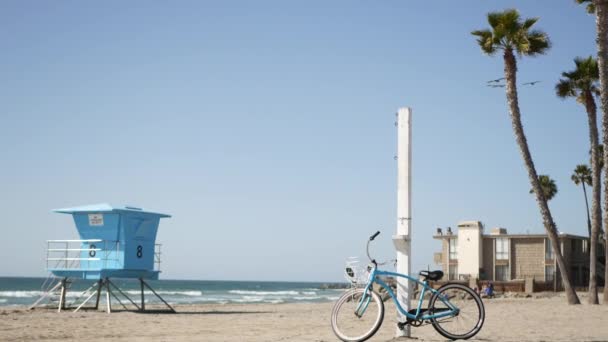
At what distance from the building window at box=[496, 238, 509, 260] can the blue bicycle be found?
47.1m

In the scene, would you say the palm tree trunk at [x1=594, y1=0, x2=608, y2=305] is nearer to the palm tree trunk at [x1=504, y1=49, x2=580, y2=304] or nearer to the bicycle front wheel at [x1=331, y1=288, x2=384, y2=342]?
the palm tree trunk at [x1=504, y1=49, x2=580, y2=304]

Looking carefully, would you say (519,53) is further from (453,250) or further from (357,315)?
(453,250)

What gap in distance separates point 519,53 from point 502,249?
99.9ft

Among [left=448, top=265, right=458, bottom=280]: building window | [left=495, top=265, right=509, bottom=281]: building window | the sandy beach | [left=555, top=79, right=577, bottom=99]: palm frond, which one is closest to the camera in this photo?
the sandy beach

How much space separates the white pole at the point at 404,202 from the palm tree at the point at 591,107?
19.3m

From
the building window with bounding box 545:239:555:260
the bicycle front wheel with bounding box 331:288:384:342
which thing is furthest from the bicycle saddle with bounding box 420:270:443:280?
the building window with bounding box 545:239:555:260

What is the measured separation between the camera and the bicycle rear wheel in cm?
1046

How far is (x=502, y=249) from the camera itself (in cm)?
5591

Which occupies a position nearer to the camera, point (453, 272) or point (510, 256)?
point (510, 256)

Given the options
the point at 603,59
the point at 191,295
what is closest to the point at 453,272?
the point at 191,295

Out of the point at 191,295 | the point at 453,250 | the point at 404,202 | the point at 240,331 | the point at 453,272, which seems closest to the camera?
the point at 404,202

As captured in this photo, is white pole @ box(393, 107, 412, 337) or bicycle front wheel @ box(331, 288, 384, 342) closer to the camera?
bicycle front wheel @ box(331, 288, 384, 342)

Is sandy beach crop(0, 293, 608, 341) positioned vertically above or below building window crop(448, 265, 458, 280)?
below

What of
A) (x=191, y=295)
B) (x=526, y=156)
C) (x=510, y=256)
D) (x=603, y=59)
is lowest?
(x=191, y=295)
